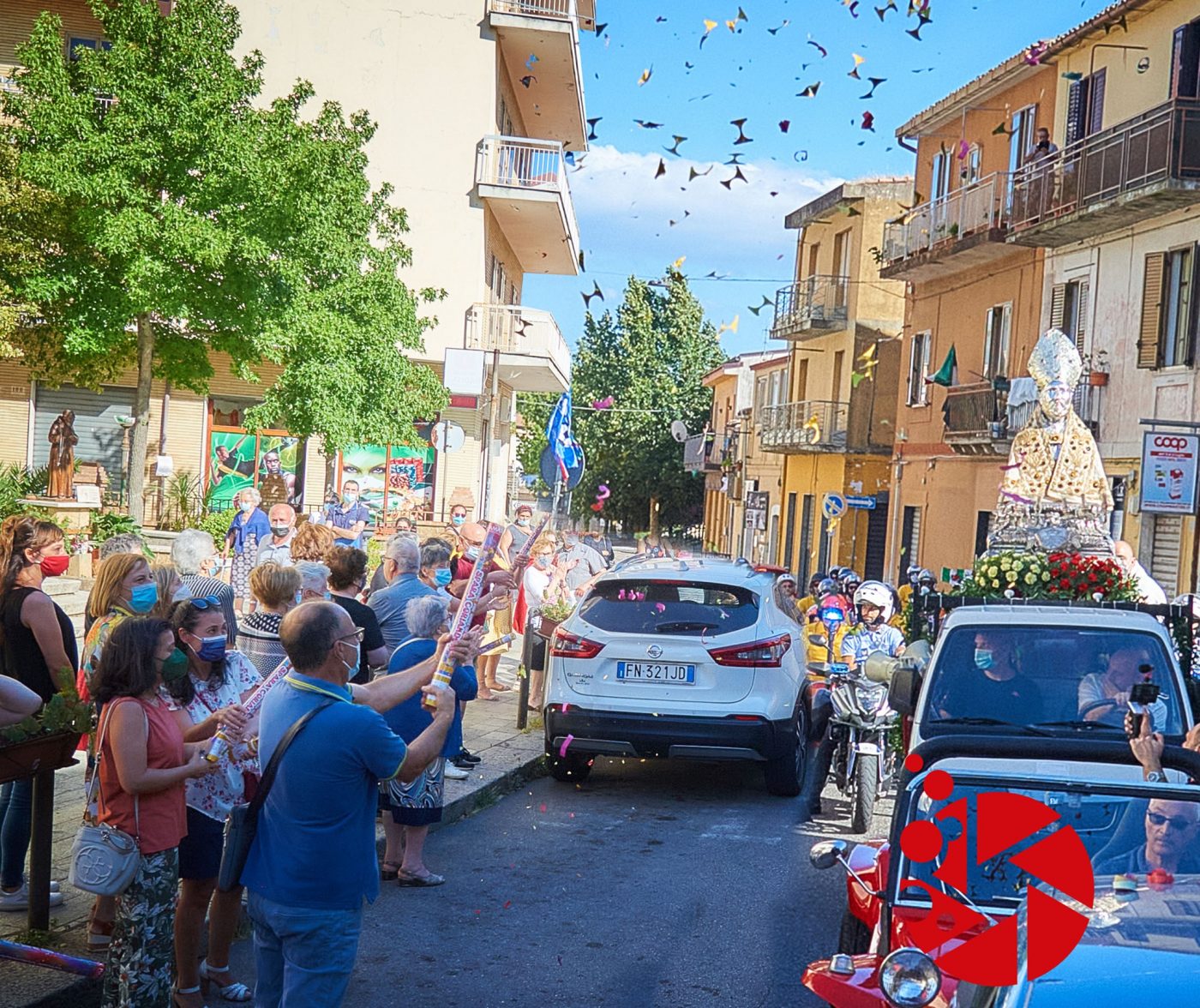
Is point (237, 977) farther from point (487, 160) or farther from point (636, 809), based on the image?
point (487, 160)

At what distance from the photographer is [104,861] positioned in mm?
4785

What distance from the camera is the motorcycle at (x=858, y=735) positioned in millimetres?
9516

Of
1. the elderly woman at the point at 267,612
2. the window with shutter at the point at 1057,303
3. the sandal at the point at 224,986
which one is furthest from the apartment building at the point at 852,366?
the sandal at the point at 224,986

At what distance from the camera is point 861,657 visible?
34.8 ft

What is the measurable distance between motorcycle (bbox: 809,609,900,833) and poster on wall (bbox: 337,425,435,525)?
2037cm

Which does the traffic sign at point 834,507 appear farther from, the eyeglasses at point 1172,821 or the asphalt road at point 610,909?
the eyeglasses at point 1172,821

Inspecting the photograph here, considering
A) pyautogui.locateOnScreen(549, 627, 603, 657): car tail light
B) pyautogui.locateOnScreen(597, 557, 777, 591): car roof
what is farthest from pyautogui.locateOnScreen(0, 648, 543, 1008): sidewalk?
pyautogui.locateOnScreen(597, 557, 777, 591): car roof

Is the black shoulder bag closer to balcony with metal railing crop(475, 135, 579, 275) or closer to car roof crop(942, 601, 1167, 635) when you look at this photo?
car roof crop(942, 601, 1167, 635)

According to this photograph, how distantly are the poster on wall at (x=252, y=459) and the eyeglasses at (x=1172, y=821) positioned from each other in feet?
86.0

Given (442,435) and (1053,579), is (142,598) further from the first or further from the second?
(442,435)

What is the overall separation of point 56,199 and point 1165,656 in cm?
1916

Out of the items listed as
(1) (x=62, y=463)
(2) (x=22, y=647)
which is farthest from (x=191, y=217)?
(2) (x=22, y=647)

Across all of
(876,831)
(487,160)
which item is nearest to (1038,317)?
(487,160)

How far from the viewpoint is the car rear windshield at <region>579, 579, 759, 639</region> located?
1021 cm
